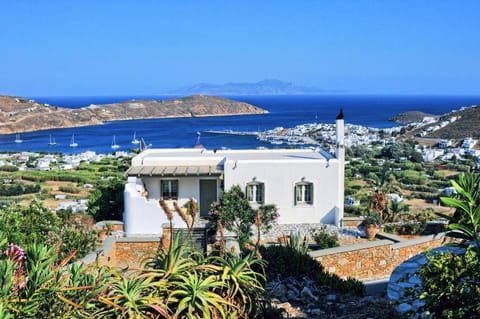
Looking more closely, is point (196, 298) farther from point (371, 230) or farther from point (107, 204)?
point (107, 204)

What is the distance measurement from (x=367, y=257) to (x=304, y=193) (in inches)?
246

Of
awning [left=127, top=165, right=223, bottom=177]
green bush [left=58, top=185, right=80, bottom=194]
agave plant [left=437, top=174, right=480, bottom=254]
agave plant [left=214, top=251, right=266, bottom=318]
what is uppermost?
agave plant [left=437, top=174, right=480, bottom=254]

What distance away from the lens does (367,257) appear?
11.5 m

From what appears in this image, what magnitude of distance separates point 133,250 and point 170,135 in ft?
311

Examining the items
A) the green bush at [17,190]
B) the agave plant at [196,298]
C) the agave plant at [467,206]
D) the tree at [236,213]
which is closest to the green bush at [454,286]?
the agave plant at [467,206]

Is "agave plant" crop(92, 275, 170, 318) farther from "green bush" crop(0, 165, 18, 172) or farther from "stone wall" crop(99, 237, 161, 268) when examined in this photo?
"green bush" crop(0, 165, 18, 172)

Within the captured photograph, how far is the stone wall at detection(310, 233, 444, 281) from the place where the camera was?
1091 centimetres

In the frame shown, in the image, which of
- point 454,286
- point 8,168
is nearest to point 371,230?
point 454,286

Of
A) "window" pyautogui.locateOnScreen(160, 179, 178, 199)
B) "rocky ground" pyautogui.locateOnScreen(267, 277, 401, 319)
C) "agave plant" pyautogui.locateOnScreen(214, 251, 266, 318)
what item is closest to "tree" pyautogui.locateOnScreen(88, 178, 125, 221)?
"window" pyautogui.locateOnScreen(160, 179, 178, 199)

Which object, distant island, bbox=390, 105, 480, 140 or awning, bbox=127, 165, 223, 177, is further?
distant island, bbox=390, 105, 480, 140

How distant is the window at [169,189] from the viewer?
1784cm

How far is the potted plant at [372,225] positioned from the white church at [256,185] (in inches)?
85.3

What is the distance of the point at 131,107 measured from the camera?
175m

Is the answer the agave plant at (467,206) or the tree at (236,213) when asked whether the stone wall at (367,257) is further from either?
the agave plant at (467,206)
